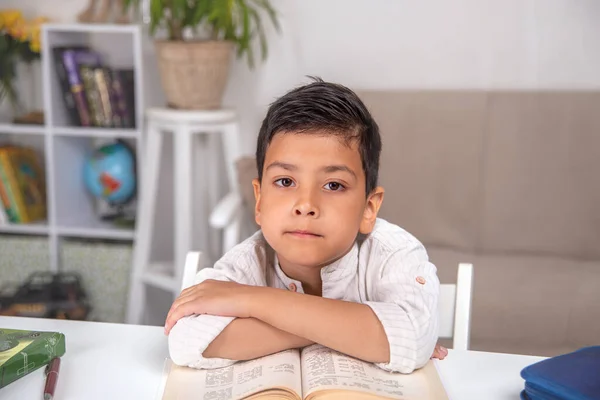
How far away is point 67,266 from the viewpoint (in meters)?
2.79

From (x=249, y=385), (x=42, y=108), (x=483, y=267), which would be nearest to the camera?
(x=249, y=385)

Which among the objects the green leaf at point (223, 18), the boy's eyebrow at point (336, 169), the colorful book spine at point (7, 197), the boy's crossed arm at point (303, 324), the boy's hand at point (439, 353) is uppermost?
the green leaf at point (223, 18)

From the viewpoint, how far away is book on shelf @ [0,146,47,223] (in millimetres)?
2744

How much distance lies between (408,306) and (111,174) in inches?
80.8

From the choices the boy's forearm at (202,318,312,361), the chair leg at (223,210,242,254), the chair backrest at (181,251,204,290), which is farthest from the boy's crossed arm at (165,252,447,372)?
the chair leg at (223,210,242,254)

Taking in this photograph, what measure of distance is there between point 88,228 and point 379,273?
1.97m

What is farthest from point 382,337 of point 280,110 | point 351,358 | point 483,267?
point 483,267

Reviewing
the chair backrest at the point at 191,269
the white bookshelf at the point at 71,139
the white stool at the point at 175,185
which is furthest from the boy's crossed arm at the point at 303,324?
the white bookshelf at the point at 71,139

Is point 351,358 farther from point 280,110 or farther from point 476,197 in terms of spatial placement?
point 476,197

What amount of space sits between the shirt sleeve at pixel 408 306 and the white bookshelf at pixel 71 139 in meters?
1.77

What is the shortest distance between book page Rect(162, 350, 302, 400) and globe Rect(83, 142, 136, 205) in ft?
6.57

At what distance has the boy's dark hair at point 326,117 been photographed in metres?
0.91

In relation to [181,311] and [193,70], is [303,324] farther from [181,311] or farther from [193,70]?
[193,70]

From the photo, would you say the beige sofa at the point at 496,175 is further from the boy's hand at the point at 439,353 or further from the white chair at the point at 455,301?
the boy's hand at the point at 439,353
